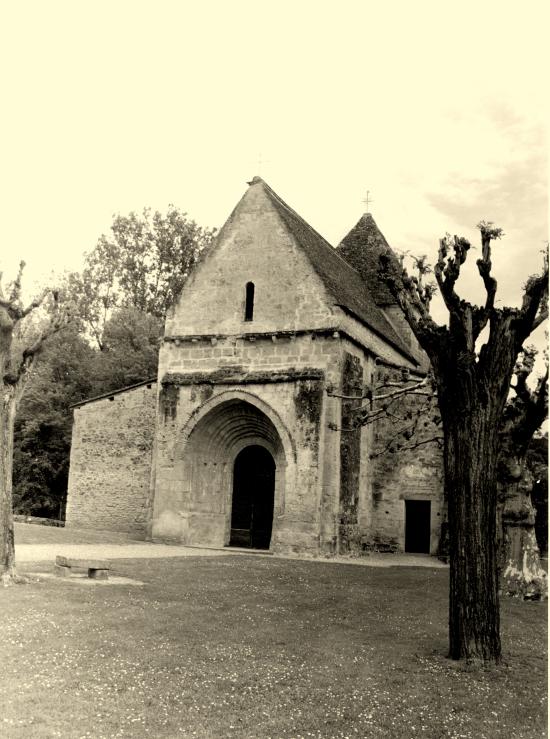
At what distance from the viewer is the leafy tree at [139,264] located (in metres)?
43.4

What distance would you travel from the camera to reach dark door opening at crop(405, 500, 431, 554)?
79.5ft

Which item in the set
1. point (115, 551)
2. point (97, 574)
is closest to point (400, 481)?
point (115, 551)

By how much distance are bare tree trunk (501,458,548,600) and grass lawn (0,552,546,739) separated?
0.80 meters

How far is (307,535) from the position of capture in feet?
67.2

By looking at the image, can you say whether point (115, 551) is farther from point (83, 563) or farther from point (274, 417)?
point (274, 417)

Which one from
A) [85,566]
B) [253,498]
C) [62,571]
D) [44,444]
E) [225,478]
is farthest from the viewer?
[44,444]

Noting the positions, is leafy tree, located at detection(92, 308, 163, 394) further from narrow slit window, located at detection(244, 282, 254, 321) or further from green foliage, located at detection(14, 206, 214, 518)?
narrow slit window, located at detection(244, 282, 254, 321)

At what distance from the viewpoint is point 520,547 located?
13742 mm

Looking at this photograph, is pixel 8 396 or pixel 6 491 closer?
pixel 6 491

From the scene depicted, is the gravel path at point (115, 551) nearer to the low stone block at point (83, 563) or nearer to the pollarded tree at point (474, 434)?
the low stone block at point (83, 563)

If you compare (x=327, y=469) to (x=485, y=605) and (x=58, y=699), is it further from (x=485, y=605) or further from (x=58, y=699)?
(x=58, y=699)

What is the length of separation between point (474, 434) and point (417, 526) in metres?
16.0

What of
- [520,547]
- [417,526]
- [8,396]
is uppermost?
[8,396]

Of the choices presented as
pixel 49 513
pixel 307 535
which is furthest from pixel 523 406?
pixel 49 513
